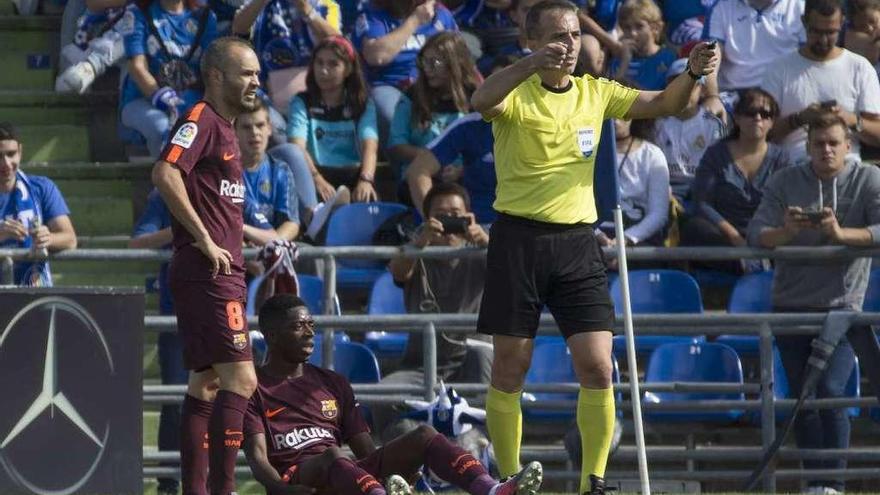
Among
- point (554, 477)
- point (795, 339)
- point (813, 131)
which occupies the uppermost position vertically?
point (813, 131)

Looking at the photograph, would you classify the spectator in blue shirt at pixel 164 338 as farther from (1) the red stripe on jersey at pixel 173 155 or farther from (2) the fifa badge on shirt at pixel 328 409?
(1) the red stripe on jersey at pixel 173 155

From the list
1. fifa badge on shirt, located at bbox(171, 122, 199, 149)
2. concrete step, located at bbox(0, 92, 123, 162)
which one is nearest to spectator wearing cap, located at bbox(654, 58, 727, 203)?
concrete step, located at bbox(0, 92, 123, 162)

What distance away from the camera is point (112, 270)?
1252cm

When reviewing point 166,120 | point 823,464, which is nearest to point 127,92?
point 166,120

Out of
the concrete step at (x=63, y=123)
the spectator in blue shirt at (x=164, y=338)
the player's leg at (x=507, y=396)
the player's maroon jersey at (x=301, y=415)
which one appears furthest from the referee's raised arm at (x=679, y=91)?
the concrete step at (x=63, y=123)

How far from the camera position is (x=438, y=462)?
7.83m

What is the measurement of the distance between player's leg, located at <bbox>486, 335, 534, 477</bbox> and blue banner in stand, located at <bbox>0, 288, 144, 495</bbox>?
5.44 feet

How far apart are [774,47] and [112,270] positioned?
4.62 metres

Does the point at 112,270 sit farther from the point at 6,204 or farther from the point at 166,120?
the point at 6,204

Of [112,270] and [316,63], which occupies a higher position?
[316,63]

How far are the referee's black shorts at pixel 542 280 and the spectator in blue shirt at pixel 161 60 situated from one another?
5.06 meters

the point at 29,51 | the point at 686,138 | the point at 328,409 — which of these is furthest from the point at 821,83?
the point at 29,51

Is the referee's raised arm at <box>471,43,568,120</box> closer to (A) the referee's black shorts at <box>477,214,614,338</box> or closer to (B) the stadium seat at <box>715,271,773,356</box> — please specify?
(A) the referee's black shorts at <box>477,214,614,338</box>

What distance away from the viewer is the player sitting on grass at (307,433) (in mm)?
7902
